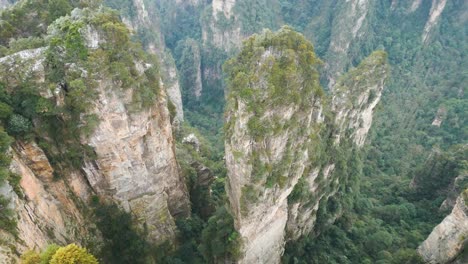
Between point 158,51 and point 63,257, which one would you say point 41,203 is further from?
point 158,51

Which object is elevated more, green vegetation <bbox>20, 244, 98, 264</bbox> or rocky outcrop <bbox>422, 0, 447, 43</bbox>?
green vegetation <bbox>20, 244, 98, 264</bbox>

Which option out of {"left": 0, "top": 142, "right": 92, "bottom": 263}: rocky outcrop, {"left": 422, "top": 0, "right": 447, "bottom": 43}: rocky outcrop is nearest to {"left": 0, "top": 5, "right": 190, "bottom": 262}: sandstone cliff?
{"left": 0, "top": 142, "right": 92, "bottom": 263}: rocky outcrop

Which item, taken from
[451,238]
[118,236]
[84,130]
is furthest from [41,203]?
[451,238]

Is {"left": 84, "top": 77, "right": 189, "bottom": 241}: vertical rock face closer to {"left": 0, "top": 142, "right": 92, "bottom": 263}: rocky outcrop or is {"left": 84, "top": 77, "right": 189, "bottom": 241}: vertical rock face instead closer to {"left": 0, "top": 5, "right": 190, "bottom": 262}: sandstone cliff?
{"left": 0, "top": 5, "right": 190, "bottom": 262}: sandstone cliff

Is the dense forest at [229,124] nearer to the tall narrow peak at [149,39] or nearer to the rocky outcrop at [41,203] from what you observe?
the tall narrow peak at [149,39]

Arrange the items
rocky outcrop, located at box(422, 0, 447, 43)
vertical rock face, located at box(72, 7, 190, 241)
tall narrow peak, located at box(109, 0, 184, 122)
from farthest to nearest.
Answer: rocky outcrop, located at box(422, 0, 447, 43) → tall narrow peak, located at box(109, 0, 184, 122) → vertical rock face, located at box(72, 7, 190, 241)

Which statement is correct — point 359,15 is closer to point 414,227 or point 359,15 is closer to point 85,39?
point 414,227

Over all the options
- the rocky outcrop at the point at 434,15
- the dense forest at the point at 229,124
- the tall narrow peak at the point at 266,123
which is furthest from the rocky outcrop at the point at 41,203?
the rocky outcrop at the point at 434,15
